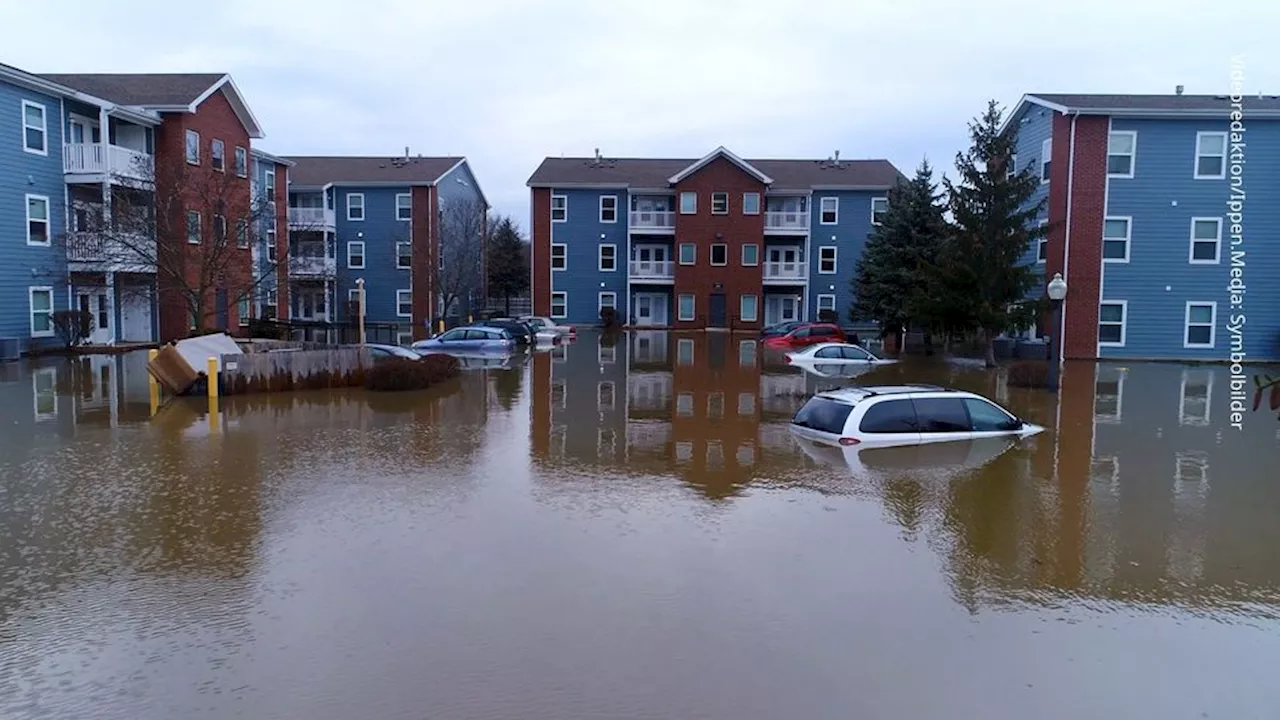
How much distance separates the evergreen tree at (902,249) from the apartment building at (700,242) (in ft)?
48.3

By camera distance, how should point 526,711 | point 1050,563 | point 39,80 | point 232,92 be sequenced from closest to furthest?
point 526,711, point 1050,563, point 39,80, point 232,92

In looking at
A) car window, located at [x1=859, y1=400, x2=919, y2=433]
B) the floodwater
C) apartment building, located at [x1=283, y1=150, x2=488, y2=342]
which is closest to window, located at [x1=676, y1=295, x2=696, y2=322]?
apartment building, located at [x1=283, y1=150, x2=488, y2=342]

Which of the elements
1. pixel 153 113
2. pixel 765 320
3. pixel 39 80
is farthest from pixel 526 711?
pixel 765 320

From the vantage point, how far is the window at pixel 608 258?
58938 millimetres

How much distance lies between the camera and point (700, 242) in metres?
57.2

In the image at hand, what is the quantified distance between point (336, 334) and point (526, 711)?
42367mm

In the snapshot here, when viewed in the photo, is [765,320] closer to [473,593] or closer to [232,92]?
[232,92]

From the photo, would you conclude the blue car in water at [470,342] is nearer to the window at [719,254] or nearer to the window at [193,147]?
the window at [193,147]

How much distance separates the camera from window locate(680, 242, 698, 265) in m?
57.2

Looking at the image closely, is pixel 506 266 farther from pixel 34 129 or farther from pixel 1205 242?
pixel 1205 242

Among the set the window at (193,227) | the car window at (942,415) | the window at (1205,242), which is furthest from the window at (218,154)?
the window at (1205,242)

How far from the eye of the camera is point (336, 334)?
151ft

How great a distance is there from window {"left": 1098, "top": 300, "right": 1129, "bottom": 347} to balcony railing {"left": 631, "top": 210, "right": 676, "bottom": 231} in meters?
27.8

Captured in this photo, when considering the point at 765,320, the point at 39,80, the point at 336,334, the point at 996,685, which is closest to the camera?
the point at 996,685
